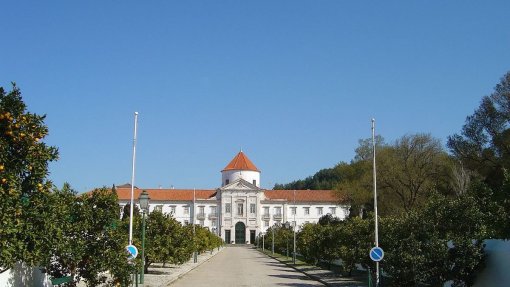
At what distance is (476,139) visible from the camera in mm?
51156

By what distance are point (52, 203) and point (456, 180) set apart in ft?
141

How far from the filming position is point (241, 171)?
121 m

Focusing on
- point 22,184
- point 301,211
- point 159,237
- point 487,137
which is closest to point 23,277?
point 22,184

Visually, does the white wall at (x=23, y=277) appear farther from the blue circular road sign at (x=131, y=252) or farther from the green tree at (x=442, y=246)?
the green tree at (x=442, y=246)

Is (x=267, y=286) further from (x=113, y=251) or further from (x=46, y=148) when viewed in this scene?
(x=46, y=148)

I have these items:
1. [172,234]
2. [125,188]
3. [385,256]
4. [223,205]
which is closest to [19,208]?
[385,256]

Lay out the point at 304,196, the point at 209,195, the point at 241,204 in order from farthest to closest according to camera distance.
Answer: the point at 304,196 < the point at 209,195 < the point at 241,204

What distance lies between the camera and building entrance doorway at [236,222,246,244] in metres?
120

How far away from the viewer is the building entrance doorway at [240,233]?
119688 mm

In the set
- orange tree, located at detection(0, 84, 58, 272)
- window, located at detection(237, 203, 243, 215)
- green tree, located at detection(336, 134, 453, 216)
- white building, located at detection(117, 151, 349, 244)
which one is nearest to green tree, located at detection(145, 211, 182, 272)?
orange tree, located at detection(0, 84, 58, 272)

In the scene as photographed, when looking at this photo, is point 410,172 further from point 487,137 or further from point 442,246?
point 442,246

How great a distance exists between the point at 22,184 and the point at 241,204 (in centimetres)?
10685

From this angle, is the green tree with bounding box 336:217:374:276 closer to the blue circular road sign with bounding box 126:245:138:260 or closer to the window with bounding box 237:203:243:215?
the blue circular road sign with bounding box 126:245:138:260

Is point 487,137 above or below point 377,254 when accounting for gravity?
A: above
